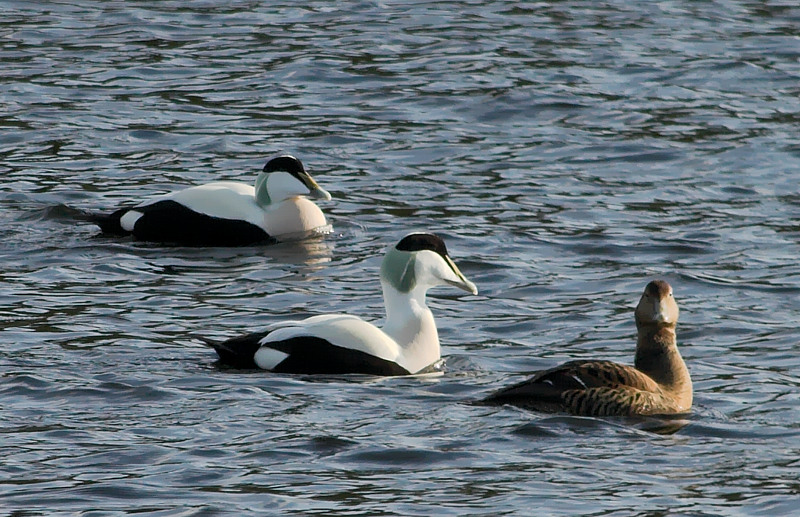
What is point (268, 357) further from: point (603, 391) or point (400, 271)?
point (603, 391)

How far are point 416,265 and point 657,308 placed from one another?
1.47 m

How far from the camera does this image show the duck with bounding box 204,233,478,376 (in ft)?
30.2

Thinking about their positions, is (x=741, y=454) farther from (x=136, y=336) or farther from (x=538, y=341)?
(x=136, y=336)

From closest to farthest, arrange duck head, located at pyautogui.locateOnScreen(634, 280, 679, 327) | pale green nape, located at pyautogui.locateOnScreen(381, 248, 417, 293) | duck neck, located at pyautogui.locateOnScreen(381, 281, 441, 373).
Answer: duck head, located at pyautogui.locateOnScreen(634, 280, 679, 327) < duck neck, located at pyautogui.locateOnScreen(381, 281, 441, 373) < pale green nape, located at pyautogui.locateOnScreen(381, 248, 417, 293)

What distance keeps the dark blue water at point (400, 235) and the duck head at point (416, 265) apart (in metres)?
0.46

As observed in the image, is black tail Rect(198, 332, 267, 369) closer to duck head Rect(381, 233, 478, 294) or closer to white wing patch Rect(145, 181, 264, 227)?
duck head Rect(381, 233, 478, 294)

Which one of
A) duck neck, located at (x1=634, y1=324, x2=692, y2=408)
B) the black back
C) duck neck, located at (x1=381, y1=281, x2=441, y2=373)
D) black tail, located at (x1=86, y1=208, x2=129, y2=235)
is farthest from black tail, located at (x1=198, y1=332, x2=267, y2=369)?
black tail, located at (x1=86, y1=208, x2=129, y2=235)

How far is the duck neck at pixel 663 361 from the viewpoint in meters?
8.71

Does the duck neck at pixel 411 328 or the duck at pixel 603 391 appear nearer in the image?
the duck at pixel 603 391

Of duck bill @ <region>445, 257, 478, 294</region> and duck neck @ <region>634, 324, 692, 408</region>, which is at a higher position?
duck bill @ <region>445, 257, 478, 294</region>

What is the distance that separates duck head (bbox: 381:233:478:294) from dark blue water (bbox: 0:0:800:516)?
46cm

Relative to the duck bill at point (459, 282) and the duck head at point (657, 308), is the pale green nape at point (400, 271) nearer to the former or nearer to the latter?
the duck bill at point (459, 282)

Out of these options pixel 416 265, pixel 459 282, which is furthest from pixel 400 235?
pixel 416 265

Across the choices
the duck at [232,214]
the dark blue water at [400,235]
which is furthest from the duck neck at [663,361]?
the duck at [232,214]
